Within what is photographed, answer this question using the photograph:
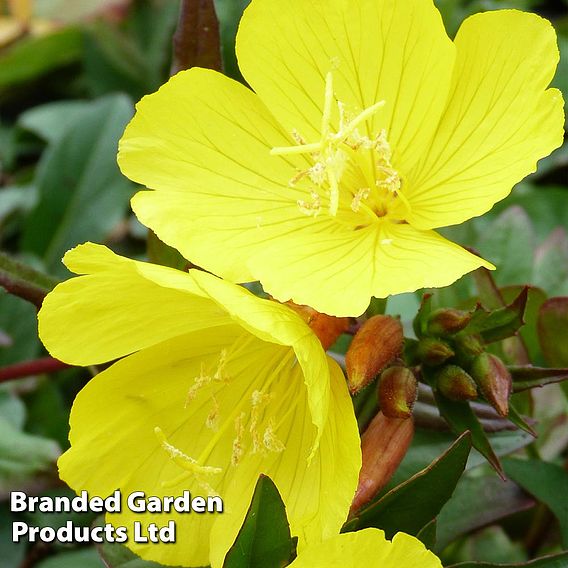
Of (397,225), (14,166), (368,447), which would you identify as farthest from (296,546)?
(14,166)

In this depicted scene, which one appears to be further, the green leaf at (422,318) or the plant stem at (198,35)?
the plant stem at (198,35)

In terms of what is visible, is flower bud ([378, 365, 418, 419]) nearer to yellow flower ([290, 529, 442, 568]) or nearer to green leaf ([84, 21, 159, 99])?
yellow flower ([290, 529, 442, 568])

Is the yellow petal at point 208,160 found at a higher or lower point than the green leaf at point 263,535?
higher

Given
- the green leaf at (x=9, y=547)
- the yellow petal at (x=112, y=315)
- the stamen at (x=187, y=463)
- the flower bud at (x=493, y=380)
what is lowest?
the green leaf at (x=9, y=547)

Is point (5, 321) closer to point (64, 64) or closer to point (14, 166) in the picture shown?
point (14, 166)

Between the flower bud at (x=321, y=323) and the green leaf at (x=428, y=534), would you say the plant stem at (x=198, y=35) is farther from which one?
the green leaf at (x=428, y=534)

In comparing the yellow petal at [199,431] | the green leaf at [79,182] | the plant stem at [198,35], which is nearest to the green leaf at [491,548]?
the yellow petal at [199,431]

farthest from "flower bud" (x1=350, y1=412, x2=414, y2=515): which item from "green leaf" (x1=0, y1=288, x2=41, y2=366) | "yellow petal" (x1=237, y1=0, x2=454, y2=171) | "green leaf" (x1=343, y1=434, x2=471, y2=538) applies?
"green leaf" (x1=0, y1=288, x2=41, y2=366)

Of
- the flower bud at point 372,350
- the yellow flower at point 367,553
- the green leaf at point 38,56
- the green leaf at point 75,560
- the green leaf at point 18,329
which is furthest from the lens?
the green leaf at point 38,56

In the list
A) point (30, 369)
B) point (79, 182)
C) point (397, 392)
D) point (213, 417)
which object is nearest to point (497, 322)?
point (397, 392)
